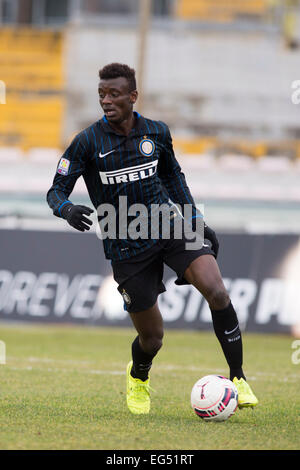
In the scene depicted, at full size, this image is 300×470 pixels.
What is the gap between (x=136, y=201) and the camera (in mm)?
6699

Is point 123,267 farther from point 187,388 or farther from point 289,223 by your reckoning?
point 289,223

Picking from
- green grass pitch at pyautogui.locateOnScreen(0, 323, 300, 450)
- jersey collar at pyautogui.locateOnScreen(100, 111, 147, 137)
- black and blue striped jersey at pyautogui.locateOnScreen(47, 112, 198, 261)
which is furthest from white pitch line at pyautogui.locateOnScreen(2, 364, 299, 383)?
jersey collar at pyautogui.locateOnScreen(100, 111, 147, 137)

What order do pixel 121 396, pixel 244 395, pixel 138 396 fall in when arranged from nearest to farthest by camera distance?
pixel 244 395 < pixel 138 396 < pixel 121 396

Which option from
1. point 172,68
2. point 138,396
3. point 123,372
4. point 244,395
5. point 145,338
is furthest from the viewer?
point 172,68

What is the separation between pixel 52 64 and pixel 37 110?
1368 millimetres

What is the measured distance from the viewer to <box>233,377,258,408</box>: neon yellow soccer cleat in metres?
6.43

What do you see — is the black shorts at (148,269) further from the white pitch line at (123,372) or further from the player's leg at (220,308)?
the white pitch line at (123,372)

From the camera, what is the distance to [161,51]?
A: 76.5 feet

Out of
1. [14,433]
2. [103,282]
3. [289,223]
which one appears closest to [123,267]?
[14,433]

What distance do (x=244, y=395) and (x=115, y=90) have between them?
225 centimetres

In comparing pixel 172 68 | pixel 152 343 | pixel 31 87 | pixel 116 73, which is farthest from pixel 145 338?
pixel 31 87

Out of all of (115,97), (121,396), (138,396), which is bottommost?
(121,396)

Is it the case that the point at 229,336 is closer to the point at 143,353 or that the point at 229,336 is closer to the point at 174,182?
the point at 143,353

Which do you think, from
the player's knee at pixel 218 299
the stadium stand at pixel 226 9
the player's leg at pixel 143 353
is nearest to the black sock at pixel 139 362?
the player's leg at pixel 143 353
